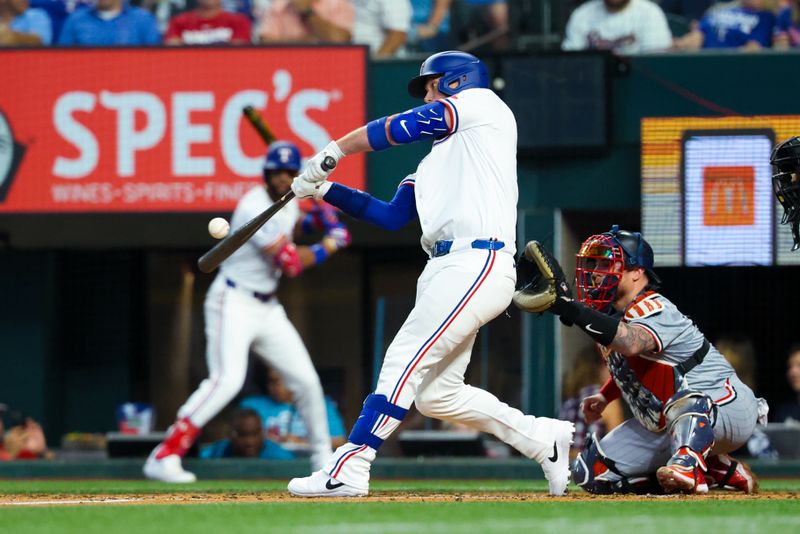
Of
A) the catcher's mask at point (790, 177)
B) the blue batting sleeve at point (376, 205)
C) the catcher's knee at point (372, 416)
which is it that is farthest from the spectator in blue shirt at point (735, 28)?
the catcher's knee at point (372, 416)

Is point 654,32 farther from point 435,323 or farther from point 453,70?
point 435,323

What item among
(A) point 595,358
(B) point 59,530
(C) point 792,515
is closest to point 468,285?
(C) point 792,515


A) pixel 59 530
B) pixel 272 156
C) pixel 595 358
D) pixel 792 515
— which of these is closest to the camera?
pixel 59 530

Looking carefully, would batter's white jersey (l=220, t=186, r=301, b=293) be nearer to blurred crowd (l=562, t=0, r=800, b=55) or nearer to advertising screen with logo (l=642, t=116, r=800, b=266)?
advertising screen with logo (l=642, t=116, r=800, b=266)

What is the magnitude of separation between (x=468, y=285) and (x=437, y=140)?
26.0 inches

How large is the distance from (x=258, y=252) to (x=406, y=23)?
2366 millimetres

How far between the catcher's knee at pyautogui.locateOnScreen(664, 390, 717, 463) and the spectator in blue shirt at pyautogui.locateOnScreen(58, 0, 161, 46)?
5894mm

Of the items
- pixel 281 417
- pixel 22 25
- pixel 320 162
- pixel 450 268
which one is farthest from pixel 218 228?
pixel 22 25

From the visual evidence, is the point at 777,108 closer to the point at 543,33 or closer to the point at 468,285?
the point at 543,33

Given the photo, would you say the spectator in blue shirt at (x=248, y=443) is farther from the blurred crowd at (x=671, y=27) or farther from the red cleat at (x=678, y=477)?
the red cleat at (x=678, y=477)

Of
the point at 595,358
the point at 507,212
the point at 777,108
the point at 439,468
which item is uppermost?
the point at 777,108

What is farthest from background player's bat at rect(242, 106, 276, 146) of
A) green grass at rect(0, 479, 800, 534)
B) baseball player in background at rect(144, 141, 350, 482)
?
green grass at rect(0, 479, 800, 534)

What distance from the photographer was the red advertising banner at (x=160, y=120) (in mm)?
10961

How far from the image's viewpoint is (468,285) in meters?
6.26
